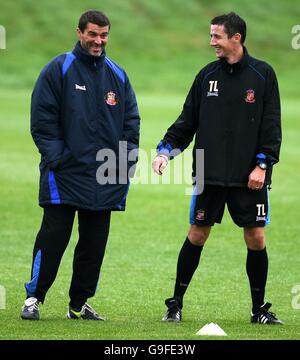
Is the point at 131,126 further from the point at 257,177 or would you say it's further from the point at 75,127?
the point at 257,177

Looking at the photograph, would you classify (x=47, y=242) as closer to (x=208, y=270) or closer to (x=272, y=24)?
(x=208, y=270)

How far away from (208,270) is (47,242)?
13.0 ft

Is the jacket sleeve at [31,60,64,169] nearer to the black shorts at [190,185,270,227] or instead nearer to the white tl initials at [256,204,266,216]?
the black shorts at [190,185,270,227]

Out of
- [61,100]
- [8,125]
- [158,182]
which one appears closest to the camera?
[61,100]

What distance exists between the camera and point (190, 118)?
8695 millimetres

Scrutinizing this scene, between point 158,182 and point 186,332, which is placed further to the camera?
point 158,182

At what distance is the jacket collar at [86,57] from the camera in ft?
27.4

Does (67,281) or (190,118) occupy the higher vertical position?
(190,118)

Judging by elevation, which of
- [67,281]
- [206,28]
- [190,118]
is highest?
[206,28]

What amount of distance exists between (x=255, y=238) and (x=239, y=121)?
94cm

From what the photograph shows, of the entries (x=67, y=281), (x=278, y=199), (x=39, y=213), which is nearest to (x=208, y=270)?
(x=67, y=281)

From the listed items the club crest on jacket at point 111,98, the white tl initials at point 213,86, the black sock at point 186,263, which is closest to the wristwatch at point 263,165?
the white tl initials at point 213,86

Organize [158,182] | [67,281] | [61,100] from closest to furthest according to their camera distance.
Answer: [61,100] < [67,281] < [158,182]

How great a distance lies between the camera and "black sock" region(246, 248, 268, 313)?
8.66 meters
